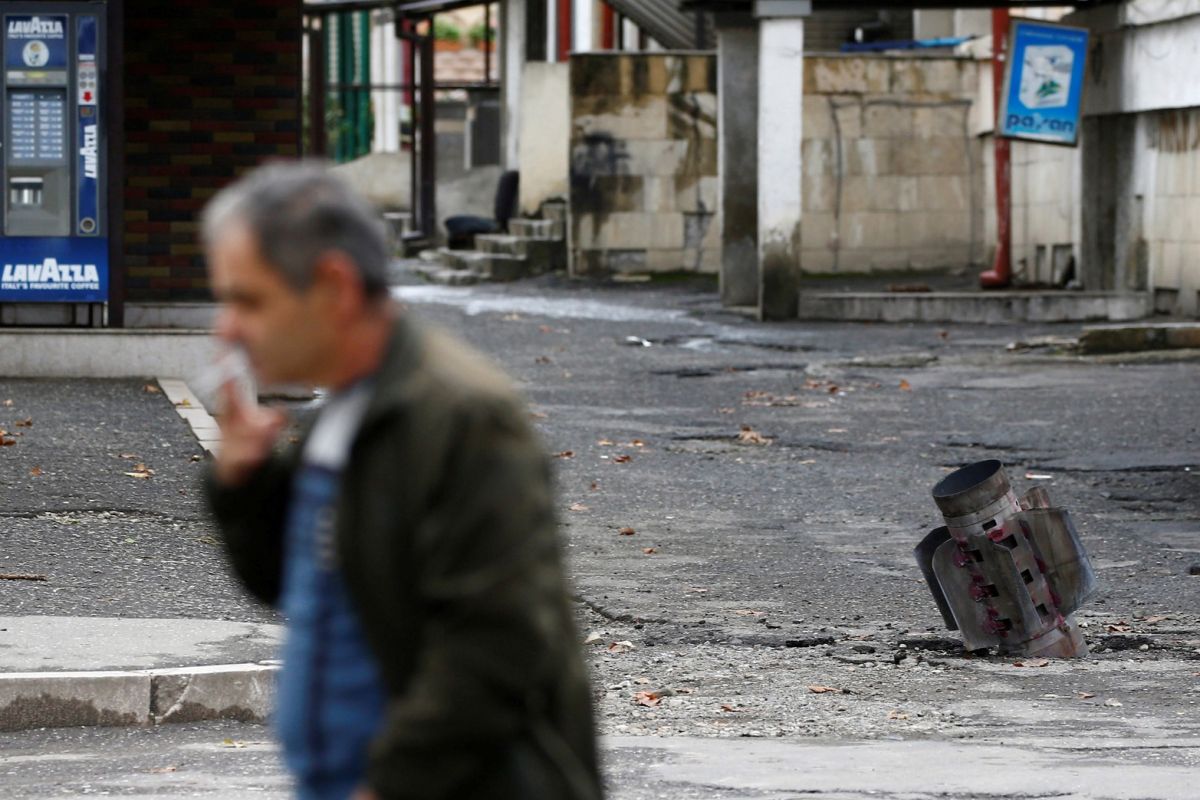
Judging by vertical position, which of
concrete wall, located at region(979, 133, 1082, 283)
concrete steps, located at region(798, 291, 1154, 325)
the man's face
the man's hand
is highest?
concrete wall, located at region(979, 133, 1082, 283)

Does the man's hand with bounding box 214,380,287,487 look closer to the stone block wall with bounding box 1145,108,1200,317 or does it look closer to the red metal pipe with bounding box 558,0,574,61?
the stone block wall with bounding box 1145,108,1200,317

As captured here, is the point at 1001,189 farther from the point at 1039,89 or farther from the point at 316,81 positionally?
the point at 316,81

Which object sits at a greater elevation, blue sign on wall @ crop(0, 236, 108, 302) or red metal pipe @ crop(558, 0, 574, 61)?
red metal pipe @ crop(558, 0, 574, 61)

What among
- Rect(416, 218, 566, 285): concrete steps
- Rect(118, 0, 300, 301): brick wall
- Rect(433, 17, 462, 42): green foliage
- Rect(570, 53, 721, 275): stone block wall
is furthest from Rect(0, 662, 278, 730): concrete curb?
Rect(433, 17, 462, 42): green foliage

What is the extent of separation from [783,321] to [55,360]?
9882 millimetres

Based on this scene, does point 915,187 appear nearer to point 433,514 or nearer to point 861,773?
point 861,773

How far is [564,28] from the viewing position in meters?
38.1

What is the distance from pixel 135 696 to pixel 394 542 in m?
4.06

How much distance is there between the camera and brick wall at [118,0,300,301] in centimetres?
1556

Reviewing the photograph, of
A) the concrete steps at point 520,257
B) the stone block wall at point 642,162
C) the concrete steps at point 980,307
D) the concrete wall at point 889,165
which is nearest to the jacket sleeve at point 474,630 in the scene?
the concrete steps at point 980,307

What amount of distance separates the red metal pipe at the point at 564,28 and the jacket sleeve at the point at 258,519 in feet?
114

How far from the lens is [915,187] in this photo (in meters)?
28.4

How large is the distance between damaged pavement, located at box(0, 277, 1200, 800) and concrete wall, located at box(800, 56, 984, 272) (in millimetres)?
10569

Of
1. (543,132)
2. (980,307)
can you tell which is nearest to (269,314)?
(980,307)
